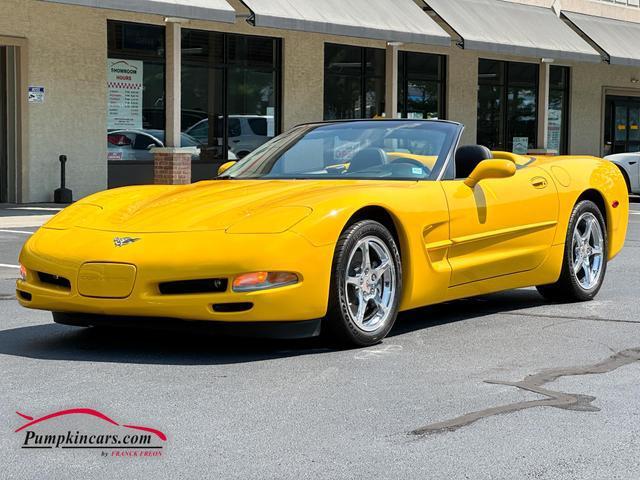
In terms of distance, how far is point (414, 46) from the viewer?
2689cm

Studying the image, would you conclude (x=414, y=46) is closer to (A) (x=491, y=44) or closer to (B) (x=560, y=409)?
(A) (x=491, y=44)

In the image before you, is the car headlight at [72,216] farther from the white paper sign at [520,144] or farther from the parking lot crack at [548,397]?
the white paper sign at [520,144]

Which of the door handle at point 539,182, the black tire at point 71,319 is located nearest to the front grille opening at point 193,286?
the black tire at point 71,319

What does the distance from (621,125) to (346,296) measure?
1153 inches

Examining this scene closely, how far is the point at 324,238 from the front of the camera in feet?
20.4

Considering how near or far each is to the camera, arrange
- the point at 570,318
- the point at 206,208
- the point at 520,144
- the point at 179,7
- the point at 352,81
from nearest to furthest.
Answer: the point at 206,208 < the point at 570,318 < the point at 179,7 < the point at 352,81 < the point at 520,144

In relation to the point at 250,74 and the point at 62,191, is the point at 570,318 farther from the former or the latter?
the point at 250,74

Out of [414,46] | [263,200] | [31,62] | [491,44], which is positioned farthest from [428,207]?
Answer: [414,46]

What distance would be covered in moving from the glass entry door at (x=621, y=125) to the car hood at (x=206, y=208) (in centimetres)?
2786

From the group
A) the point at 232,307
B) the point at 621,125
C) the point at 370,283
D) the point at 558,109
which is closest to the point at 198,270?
the point at 232,307

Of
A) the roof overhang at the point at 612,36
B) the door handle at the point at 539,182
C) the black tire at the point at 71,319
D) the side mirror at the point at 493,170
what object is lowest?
the black tire at the point at 71,319

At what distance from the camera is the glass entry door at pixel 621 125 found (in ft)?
111

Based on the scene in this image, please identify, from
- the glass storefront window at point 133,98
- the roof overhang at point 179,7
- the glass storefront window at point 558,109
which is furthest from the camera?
the glass storefront window at point 558,109

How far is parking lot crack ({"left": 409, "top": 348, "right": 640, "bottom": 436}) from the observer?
15.8 feet
